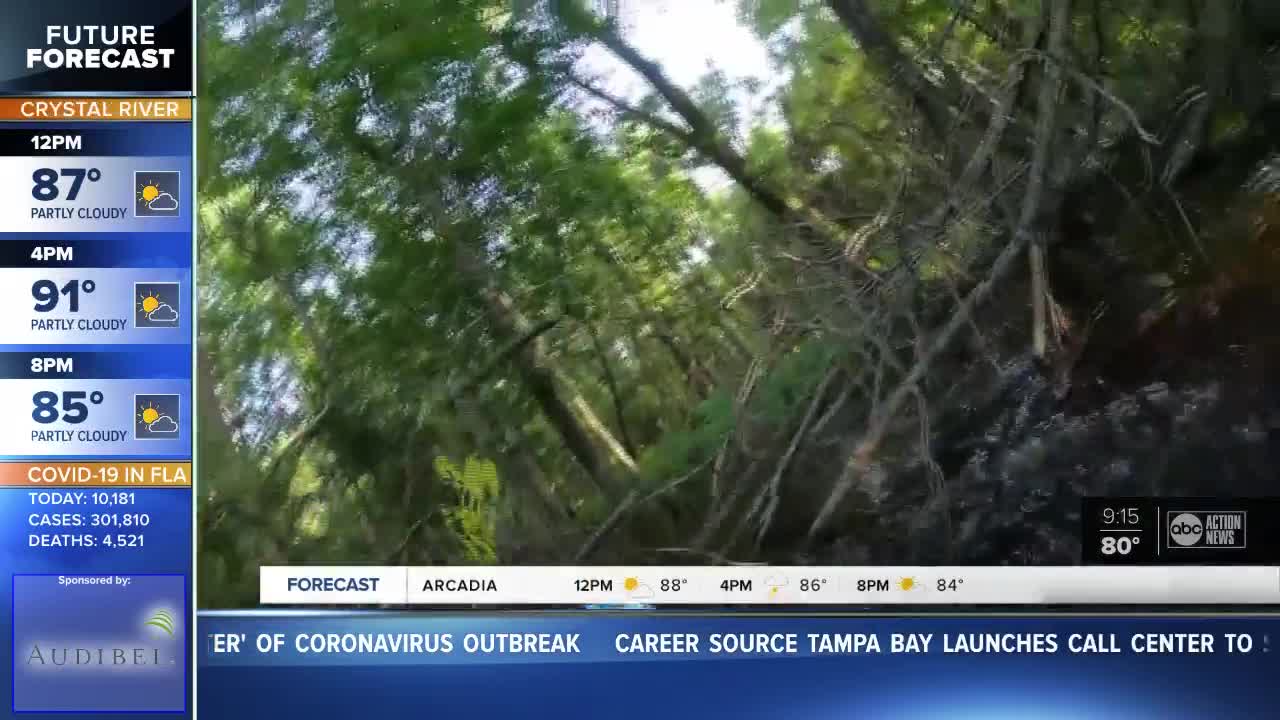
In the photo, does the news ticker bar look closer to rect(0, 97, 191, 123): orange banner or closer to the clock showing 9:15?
the clock showing 9:15

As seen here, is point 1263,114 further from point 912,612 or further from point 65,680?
point 65,680

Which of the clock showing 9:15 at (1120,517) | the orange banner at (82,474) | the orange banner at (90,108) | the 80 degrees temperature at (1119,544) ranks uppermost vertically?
the orange banner at (90,108)

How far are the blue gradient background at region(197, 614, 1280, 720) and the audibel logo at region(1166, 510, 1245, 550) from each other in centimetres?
11

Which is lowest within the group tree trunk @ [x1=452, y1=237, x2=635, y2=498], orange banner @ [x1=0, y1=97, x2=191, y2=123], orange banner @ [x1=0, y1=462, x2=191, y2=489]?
orange banner @ [x1=0, y1=462, x2=191, y2=489]

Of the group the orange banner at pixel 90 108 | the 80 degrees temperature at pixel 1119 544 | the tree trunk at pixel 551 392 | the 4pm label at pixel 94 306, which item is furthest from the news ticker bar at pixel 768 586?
the orange banner at pixel 90 108

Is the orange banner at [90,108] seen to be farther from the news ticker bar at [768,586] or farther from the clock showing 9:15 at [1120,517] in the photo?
the clock showing 9:15 at [1120,517]

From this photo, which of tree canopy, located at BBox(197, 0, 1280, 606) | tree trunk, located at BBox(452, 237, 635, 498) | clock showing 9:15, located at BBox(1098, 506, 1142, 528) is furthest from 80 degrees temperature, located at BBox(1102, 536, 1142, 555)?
tree trunk, located at BBox(452, 237, 635, 498)

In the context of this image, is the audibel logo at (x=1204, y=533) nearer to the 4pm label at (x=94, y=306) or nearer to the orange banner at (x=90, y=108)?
the 4pm label at (x=94, y=306)

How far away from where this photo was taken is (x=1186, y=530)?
1.74 metres

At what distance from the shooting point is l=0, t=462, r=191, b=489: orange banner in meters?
1.74

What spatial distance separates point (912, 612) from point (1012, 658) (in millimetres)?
155

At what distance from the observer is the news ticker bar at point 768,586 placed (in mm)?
1740

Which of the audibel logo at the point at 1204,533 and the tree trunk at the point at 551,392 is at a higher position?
the tree trunk at the point at 551,392

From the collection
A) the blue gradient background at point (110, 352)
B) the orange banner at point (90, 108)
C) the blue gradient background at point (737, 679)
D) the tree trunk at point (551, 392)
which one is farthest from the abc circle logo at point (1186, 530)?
the orange banner at point (90, 108)
